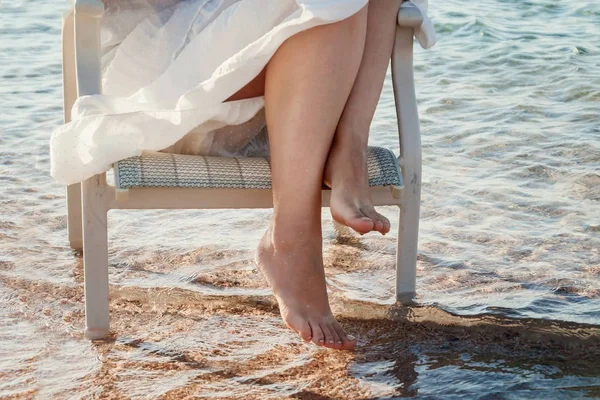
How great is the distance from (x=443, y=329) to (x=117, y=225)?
4.73 ft

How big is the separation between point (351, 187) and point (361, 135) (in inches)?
6.7

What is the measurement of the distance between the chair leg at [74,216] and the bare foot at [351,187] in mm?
1066

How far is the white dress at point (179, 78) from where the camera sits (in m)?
2.37

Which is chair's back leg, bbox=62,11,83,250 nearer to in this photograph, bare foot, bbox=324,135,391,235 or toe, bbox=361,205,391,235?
bare foot, bbox=324,135,391,235

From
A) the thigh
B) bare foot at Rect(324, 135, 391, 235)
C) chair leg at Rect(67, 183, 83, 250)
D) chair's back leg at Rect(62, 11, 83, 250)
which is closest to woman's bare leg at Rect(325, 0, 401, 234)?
bare foot at Rect(324, 135, 391, 235)

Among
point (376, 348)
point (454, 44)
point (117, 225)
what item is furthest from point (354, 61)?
point (454, 44)

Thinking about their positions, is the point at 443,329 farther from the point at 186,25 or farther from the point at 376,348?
the point at 186,25

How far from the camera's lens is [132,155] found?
241 centimetres

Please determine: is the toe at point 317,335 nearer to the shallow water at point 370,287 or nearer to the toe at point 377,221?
the shallow water at point 370,287

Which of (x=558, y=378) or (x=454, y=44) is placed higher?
(x=454, y=44)

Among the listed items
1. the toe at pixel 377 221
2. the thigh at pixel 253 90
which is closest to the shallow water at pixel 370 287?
the toe at pixel 377 221

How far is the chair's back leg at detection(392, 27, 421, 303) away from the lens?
2.62 metres

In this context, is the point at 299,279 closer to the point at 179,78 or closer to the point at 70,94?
the point at 179,78

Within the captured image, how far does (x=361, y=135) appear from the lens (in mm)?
2467
